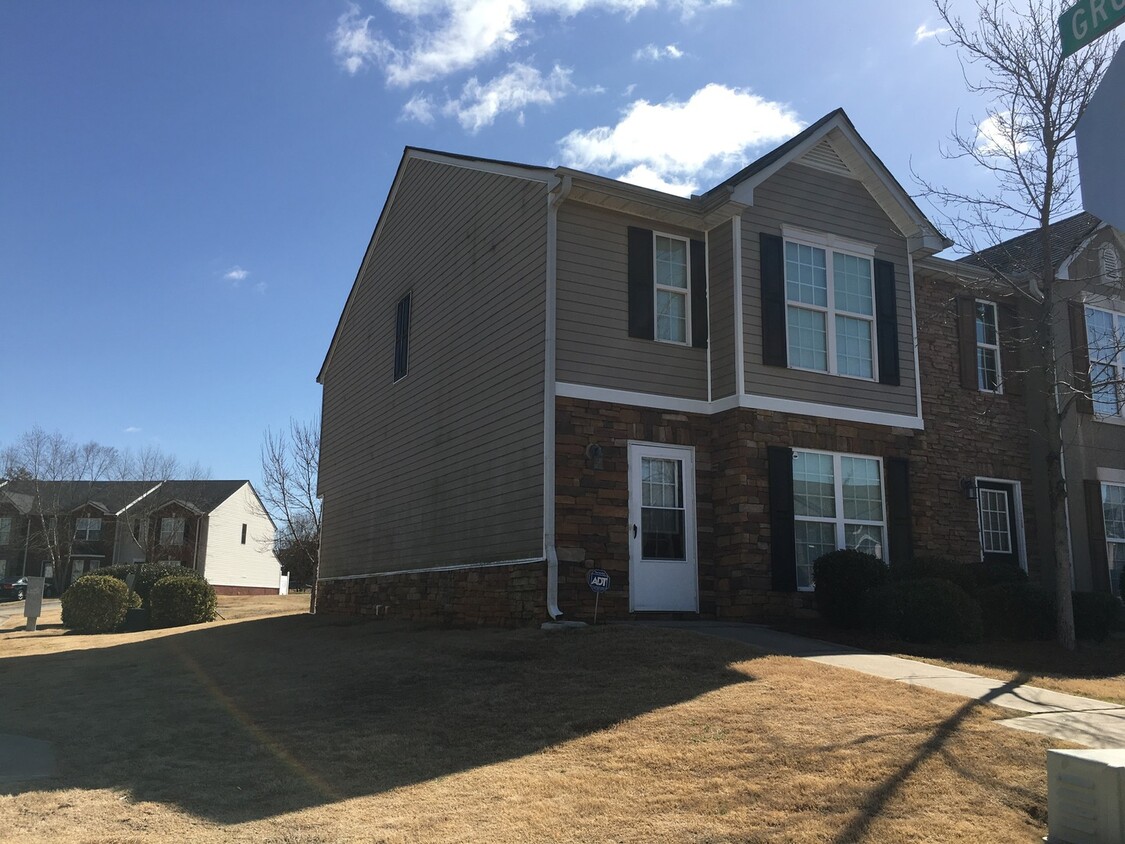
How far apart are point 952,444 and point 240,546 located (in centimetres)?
4497

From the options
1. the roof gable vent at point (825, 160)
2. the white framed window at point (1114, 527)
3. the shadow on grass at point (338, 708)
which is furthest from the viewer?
the white framed window at point (1114, 527)

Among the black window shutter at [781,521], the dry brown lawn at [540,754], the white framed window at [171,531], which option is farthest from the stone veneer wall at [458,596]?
the white framed window at [171,531]

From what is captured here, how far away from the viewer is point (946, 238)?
14234 millimetres

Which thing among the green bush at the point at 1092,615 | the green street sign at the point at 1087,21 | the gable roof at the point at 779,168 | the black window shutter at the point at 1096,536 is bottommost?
the green bush at the point at 1092,615

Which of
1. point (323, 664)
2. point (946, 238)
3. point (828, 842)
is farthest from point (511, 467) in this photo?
point (828, 842)

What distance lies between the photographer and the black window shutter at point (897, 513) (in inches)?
534

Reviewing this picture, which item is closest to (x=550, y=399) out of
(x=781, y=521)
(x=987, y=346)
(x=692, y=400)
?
(x=692, y=400)

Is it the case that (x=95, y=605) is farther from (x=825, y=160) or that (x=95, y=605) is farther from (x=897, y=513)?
(x=825, y=160)

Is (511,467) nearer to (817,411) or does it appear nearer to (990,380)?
(817,411)

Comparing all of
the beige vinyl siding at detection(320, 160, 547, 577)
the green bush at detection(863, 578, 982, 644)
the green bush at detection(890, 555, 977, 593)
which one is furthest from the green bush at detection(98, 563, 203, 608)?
the green bush at detection(863, 578, 982, 644)

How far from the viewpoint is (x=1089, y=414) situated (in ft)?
52.6

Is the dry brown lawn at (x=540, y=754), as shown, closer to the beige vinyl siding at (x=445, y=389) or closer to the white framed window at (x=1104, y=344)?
the beige vinyl siding at (x=445, y=389)

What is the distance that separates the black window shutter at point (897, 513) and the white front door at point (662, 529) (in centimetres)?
311

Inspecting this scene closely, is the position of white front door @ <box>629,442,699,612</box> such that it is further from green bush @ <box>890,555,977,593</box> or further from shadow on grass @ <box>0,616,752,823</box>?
green bush @ <box>890,555,977,593</box>
